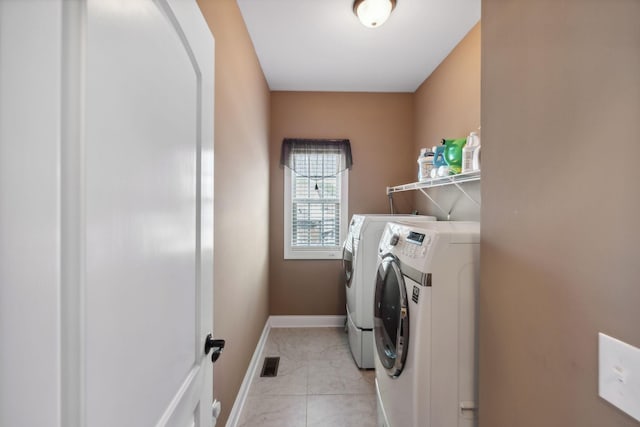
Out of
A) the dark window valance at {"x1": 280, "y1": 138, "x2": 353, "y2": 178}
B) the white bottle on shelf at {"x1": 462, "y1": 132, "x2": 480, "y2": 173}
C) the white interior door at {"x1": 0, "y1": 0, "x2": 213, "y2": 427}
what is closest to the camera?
the white interior door at {"x1": 0, "y1": 0, "x2": 213, "y2": 427}

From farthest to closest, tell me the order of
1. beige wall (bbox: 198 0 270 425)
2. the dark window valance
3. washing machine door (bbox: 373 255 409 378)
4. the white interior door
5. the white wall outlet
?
the dark window valance < beige wall (bbox: 198 0 270 425) < washing machine door (bbox: 373 255 409 378) < the white wall outlet < the white interior door

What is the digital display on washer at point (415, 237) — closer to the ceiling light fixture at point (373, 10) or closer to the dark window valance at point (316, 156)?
the ceiling light fixture at point (373, 10)

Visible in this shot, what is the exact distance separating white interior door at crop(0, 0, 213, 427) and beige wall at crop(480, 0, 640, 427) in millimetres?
914

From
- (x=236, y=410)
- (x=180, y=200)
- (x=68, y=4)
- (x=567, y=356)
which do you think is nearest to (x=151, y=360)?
(x=180, y=200)

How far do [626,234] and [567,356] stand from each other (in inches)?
12.6

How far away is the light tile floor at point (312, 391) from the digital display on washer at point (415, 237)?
4.17 ft

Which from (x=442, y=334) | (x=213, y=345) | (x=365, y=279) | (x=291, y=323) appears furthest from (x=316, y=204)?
(x=213, y=345)

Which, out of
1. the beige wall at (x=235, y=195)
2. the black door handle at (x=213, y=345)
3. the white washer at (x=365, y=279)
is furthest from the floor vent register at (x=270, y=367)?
the black door handle at (x=213, y=345)

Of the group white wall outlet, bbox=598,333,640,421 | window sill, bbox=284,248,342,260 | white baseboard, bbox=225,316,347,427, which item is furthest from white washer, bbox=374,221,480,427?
window sill, bbox=284,248,342,260

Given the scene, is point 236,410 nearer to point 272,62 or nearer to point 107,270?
point 107,270

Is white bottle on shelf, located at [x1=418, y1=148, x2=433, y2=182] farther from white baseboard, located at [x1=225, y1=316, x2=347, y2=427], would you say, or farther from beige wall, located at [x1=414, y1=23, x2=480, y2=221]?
white baseboard, located at [x1=225, y1=316, x2=347, y2=427]

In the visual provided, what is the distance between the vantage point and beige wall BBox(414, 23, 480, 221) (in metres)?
2.00

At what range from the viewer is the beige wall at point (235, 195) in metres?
1.42

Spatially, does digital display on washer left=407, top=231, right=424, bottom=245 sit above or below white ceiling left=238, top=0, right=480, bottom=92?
below
